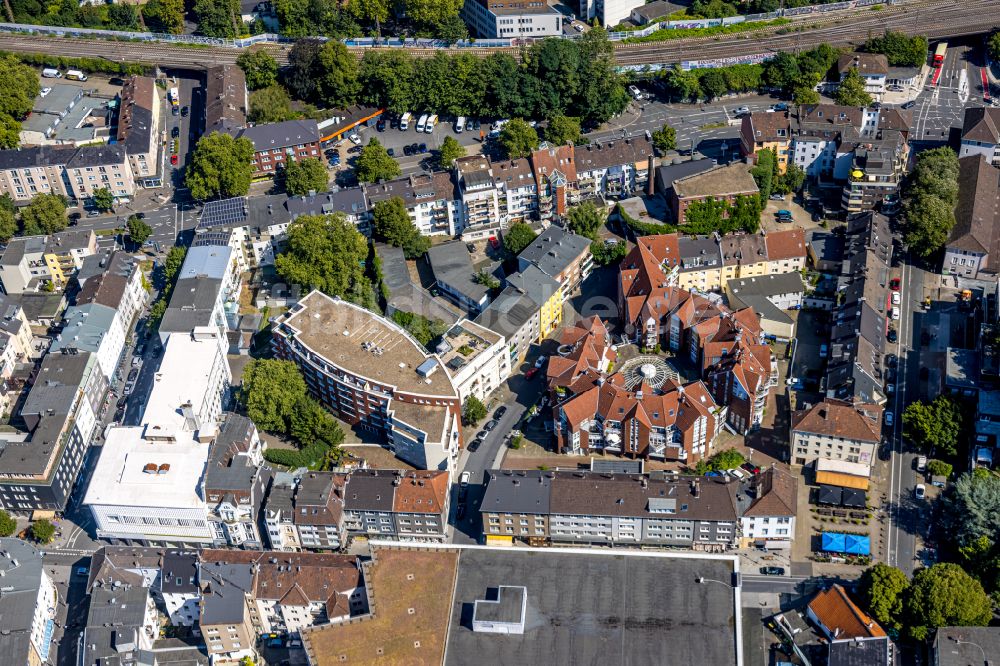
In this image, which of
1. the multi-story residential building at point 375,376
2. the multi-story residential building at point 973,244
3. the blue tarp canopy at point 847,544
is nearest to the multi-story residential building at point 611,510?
the blue tarp canopy at point 847,544

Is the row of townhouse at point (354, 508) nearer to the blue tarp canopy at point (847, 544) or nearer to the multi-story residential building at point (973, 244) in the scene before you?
the blue tarp canopy at point (847, 544)

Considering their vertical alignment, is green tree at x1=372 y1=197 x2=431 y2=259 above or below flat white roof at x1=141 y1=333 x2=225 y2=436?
above

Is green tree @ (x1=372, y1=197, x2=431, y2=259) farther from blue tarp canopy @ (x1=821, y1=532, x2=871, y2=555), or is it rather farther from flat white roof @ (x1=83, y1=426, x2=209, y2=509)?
blue tarp canopy @ (x1=821, y1=532, x2=871, y2=555)

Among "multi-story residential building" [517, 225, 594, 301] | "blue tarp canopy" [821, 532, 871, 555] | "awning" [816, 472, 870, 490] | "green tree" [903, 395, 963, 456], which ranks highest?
"multi-story residential building" [517, 225, 594, 301]

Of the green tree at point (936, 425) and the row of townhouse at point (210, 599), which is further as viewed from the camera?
the green tree at point (936, 425)

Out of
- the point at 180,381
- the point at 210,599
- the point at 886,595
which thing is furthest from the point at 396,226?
the point at 886,595

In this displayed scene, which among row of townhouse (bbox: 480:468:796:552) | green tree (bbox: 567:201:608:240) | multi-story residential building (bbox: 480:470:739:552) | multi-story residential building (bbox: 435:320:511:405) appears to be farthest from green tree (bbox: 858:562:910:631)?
green tree (bbox: 567:201:608:240)

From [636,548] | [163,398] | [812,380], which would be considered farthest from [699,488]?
[163,398]

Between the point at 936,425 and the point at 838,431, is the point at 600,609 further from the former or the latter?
the point at 936,425
